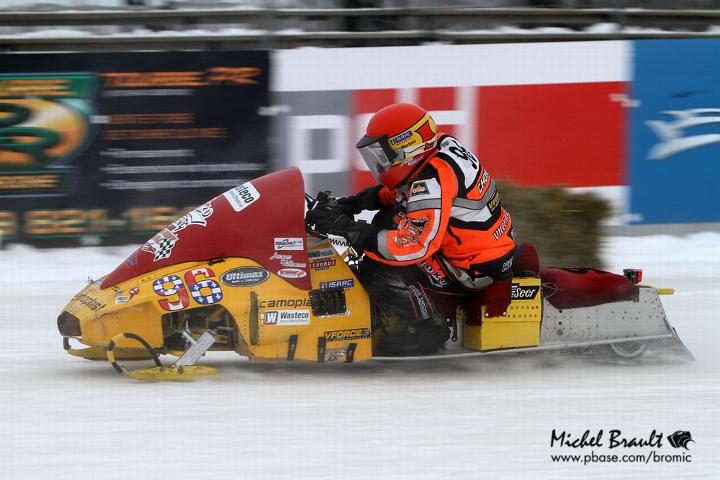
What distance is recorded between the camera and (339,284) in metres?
5.94

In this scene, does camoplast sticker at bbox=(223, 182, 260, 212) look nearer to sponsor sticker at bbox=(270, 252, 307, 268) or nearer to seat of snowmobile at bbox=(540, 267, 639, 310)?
sponsor sticker at bbox=(270, 252, 307, 268)

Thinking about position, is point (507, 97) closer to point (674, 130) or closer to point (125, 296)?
point (674, 130)

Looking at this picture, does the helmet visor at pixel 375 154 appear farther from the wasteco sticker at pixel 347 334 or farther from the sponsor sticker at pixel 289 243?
the wasteco sticker at pixel 347 334

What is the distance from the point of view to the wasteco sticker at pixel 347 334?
5.86 m

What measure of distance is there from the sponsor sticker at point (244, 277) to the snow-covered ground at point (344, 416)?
0.61m

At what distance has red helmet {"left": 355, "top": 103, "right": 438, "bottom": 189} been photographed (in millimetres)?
5918

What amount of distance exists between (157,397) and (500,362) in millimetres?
2360

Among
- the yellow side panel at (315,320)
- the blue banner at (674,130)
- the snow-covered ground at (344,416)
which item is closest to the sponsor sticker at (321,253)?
the yellow side panel at (315,320)

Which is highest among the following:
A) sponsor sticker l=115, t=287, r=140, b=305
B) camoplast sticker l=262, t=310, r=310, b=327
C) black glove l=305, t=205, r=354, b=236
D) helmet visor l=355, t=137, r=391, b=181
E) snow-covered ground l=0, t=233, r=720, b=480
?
helmet visor l=355, t=137, r=391, b=181

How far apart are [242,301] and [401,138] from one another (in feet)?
4.49

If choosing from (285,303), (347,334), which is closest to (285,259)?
(285,303)

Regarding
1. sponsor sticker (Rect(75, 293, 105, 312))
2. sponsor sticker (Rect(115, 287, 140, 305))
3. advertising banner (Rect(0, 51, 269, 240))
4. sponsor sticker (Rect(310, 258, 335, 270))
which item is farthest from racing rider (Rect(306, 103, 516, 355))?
advertising banner (Rect(0, 51, 269, 240))

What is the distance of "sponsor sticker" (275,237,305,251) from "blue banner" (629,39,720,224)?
569 centimetres

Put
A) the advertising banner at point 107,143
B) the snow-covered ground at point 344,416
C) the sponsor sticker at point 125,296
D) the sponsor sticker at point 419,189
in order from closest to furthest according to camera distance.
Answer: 1. the snow-covered ground at point 344,416
2. the sponsor sticker at point 125,296
3. the sponsor sticker at point 419,189
4. the advertising banner at point 107,143
